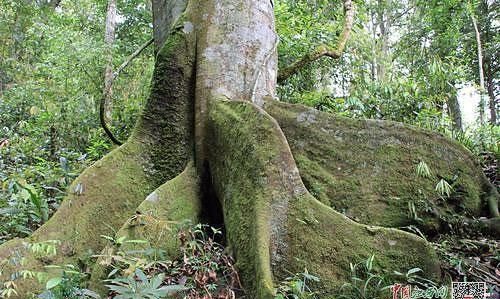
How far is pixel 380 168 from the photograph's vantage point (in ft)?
12.4

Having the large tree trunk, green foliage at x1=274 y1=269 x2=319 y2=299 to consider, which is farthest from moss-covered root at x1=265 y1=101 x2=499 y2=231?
green foliage at x1=274 y1=269 x2=319 y2=299

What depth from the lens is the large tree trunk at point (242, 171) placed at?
2738 millimetres

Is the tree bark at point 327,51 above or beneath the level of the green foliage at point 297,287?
above

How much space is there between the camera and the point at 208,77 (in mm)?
3926

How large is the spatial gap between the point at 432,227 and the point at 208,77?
2154 mm

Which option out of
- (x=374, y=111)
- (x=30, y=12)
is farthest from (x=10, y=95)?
(x=374, y=111)

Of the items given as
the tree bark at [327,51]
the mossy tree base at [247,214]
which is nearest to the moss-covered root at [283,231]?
the mossy tree base at [247,214]

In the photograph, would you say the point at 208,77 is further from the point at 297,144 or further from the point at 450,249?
the point at 450,249

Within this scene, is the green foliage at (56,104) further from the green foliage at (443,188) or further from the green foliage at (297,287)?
the green foliage at (443,188)

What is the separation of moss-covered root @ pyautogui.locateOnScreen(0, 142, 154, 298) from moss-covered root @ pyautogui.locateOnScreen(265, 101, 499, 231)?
1.23 metres

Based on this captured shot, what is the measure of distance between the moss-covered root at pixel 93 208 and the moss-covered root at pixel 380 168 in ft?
4.04

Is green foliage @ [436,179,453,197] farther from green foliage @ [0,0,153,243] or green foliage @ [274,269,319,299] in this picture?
green foliage @ [0,0,153,243]

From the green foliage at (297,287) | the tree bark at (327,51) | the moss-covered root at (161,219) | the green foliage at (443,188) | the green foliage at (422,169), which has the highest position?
the tree bark at (327,51)

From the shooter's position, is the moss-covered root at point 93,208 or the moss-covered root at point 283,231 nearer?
the moss-covered root at point 283,231
